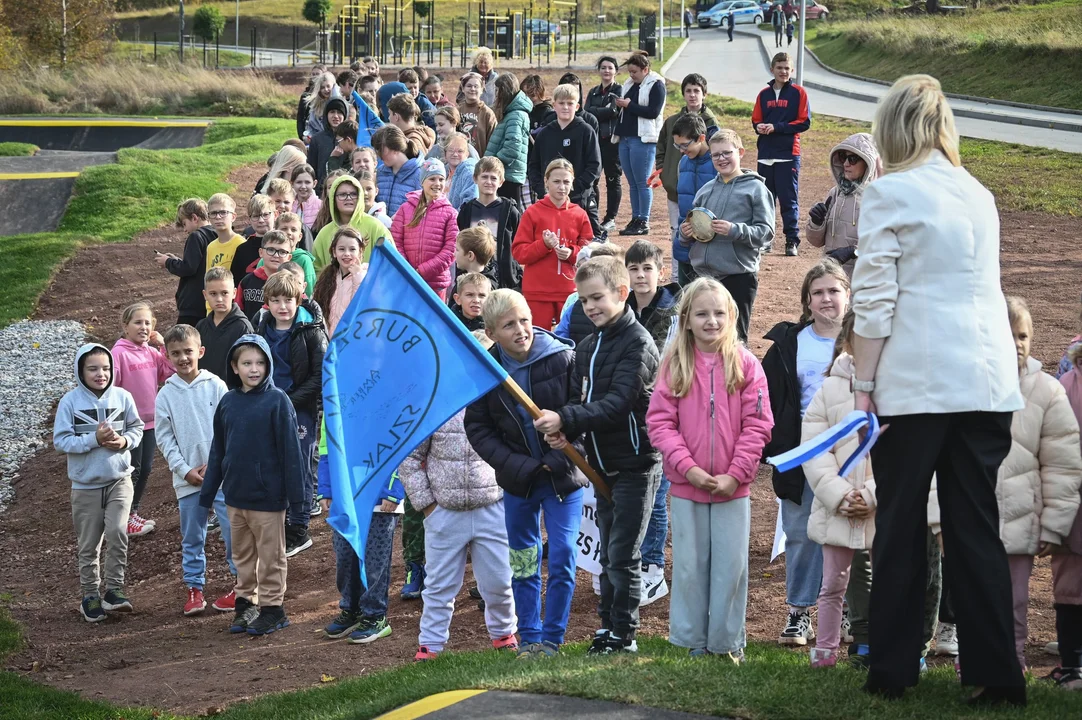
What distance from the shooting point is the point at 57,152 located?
3141 centimetres

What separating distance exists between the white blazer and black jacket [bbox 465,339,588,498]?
2.22m

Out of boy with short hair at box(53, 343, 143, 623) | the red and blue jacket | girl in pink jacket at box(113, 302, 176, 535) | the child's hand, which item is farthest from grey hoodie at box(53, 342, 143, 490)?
the red and blue jacket

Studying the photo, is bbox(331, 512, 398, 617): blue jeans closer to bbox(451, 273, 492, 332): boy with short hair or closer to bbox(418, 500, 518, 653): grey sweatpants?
bbox(418, 500, 518, 653): grey sweatpants

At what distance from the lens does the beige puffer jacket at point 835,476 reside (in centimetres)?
609

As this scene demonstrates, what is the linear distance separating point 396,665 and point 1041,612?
371 cm

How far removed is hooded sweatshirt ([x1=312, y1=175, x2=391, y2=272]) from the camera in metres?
10.7

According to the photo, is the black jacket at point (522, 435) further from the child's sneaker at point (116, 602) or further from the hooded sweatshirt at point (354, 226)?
the hooded sweatshirt at point (354, 226)

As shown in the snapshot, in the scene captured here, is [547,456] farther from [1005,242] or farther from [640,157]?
[1005,242]

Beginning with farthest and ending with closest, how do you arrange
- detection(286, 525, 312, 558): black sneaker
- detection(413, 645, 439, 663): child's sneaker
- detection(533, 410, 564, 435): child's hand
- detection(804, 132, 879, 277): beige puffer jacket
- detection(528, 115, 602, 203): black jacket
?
detection(528, 115, 602, 203): black jacket, detection(286, 525, 312, 558): black sneaker, detection(804, 132, 879, 277): beige puffer jacket, detection(413, 645, 439, 663): child's sneaker, detection(533, 410, 564, 435): child's hand

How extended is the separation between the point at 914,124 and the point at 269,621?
17.9 feet

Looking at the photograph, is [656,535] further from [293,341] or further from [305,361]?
[293,341]

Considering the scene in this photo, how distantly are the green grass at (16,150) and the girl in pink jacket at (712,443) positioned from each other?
27.8 m

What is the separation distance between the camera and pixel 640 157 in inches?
635

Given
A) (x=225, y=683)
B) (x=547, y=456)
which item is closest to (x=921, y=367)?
(x=547, y=456)
